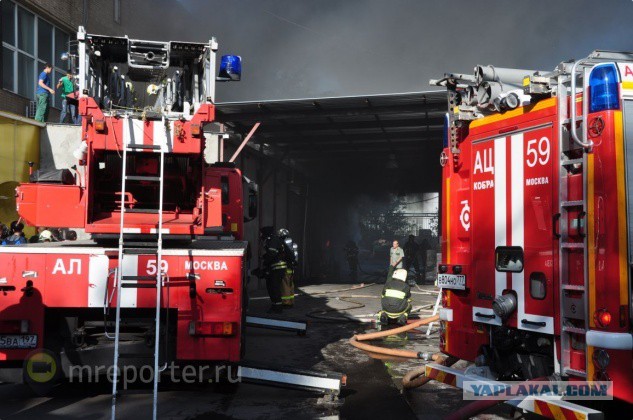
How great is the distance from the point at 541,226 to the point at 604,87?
1020 millimetres

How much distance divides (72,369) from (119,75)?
321 cm

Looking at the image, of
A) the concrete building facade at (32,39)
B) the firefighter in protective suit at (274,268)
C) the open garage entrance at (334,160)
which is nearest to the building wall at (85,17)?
the concrete building facade at (32,39)

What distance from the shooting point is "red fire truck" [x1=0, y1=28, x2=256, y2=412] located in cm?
524

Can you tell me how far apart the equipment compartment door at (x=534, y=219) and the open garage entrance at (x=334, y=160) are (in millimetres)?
8809

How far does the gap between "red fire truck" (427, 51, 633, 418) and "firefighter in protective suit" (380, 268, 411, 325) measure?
15.0 ft

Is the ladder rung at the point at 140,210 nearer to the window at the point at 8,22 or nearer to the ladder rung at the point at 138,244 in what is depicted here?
the ladder rung at the point at 138,244

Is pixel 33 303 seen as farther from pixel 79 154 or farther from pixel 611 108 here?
pixel 611 108

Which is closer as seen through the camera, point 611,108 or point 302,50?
point 611,108

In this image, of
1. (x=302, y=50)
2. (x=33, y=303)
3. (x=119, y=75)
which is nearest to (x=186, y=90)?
(x=119, y=75)

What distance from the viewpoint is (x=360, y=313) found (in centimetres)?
1207

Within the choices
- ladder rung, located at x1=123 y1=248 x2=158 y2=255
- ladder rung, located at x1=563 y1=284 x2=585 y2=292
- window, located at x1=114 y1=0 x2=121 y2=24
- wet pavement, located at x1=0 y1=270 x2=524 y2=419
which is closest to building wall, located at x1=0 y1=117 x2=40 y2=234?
wet pavement, located at x1=0 y1=270 x2=524 y2=419

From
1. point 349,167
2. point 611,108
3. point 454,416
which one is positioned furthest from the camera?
point 349,167

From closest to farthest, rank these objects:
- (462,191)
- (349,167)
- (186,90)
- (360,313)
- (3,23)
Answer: (462,191) < (186,90) < (360,313) < (3,23) < (349,167)

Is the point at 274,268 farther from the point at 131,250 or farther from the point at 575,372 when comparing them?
the point at 575,372
